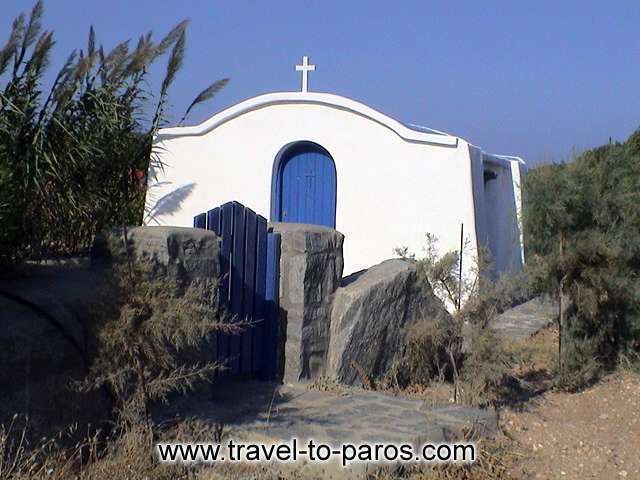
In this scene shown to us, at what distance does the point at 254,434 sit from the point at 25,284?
66.6 inches

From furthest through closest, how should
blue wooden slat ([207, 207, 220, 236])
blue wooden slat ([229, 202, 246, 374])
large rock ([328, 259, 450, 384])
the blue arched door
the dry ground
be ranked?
the blue arched door, large rock ([328, 259, 450, 384]), blue wooden slat ([229, 202, 246, 374]), blue wooden slat ([207, 207, 220, 236]), the dry ground

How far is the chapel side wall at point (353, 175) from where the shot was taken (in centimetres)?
1084

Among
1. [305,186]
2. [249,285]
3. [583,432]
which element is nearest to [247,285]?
[249,285]

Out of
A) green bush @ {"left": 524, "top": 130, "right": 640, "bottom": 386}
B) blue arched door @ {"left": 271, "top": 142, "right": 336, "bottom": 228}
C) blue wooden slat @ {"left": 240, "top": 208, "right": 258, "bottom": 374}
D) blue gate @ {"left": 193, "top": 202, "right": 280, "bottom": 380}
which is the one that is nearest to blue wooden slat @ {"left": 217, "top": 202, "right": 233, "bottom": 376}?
blue gate @ {"left": 193, "top": 202, "right": 280, "bottom": 380}

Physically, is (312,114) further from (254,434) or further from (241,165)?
(254,434)

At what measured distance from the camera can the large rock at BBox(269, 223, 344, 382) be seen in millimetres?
7297

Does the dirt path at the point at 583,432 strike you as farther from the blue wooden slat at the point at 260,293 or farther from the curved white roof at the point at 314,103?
the curved white roof at the point at 314,103

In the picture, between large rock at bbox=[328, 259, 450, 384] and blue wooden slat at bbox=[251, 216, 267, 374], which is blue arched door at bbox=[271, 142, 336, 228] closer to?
large rock at bbox=[328, 259, 450, 384]

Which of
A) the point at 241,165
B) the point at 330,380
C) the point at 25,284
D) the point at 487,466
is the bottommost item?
the point at 487,466

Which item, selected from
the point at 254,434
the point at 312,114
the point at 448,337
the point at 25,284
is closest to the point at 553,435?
the point at 448,337

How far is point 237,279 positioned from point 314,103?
15.8ft

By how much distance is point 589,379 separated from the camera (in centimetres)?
841

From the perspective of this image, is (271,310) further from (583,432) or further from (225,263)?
(583,432)

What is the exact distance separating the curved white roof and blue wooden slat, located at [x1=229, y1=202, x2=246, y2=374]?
4.28 metres
